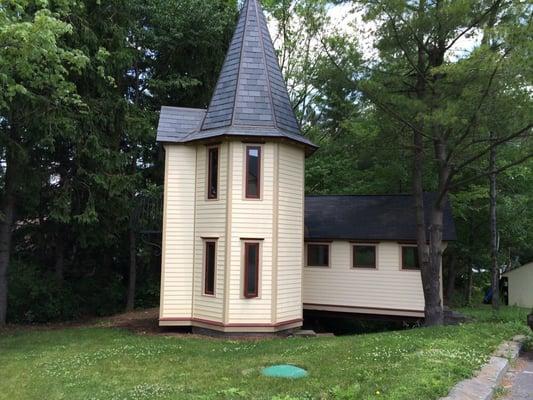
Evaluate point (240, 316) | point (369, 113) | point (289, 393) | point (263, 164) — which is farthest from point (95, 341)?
point (369, 113)

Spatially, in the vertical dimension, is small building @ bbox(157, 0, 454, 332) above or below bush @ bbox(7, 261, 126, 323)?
above

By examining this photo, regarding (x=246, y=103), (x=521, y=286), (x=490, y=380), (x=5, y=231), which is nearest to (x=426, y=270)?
(x=490, y=380)

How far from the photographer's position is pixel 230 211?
40.4ft

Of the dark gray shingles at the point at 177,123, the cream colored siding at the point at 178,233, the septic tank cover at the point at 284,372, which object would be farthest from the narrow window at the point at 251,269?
the septic tank cover at the point at 284,372

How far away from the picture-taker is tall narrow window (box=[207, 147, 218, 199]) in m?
12.9

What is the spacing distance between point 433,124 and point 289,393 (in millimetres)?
7735

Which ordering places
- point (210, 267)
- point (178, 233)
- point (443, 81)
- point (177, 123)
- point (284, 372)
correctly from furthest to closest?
point (177, 123), point (178, 233), point (210, 267), point (443, 81), point (284, 372)

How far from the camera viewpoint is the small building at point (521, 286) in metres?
19.5

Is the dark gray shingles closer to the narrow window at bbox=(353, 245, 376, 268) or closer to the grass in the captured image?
the grass

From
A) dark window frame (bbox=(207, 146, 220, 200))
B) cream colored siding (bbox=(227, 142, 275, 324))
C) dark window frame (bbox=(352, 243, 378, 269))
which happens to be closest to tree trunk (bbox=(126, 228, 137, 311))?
dark window frame (bbox=(207, 146, 220, 200))

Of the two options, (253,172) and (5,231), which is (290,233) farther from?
(5,231)

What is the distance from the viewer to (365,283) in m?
15.8

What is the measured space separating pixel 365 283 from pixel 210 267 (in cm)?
589

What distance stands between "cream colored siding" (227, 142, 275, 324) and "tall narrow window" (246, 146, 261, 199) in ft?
0.36
